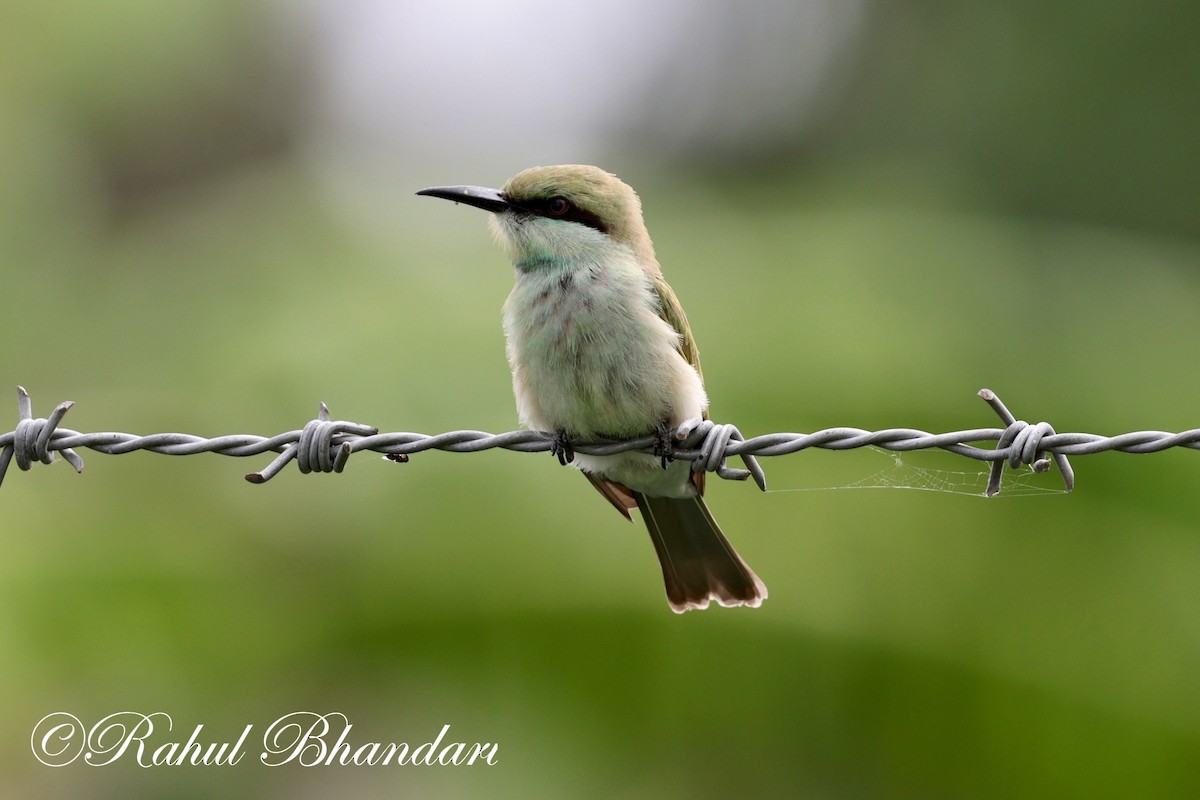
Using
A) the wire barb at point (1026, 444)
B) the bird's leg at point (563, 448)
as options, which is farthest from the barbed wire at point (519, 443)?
the bird's leg at point (563, 448)

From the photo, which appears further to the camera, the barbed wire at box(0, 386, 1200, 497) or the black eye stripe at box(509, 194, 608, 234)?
the black eye stripe at box(509, 194, 608, 234)

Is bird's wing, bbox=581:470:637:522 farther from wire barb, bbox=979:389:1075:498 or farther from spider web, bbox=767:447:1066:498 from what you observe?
wire barb, bbox=979:389:1075:498

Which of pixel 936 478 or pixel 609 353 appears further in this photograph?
pixel 936 478

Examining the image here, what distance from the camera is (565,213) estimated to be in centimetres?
445

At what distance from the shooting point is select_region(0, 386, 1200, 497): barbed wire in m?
2.88

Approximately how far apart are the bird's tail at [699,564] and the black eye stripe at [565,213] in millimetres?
1042

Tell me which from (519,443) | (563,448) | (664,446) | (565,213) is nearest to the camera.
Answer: (519,443)

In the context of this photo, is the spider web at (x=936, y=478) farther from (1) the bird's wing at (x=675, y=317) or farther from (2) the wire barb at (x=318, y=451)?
(2) the wire barb at (x=318, y=451)

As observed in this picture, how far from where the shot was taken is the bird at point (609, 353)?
4031 millimetres

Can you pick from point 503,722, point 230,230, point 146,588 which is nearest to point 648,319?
point 503,722

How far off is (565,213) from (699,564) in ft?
4.53

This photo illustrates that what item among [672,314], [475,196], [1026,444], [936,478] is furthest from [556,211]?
[1026,444]

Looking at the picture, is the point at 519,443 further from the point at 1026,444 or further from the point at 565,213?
the point at 1026,444

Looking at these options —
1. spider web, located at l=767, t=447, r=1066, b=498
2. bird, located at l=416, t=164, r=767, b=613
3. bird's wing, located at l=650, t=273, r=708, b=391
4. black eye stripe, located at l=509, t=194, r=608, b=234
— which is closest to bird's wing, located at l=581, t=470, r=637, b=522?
bird, located at l=416, t=164, r=767, b=613
